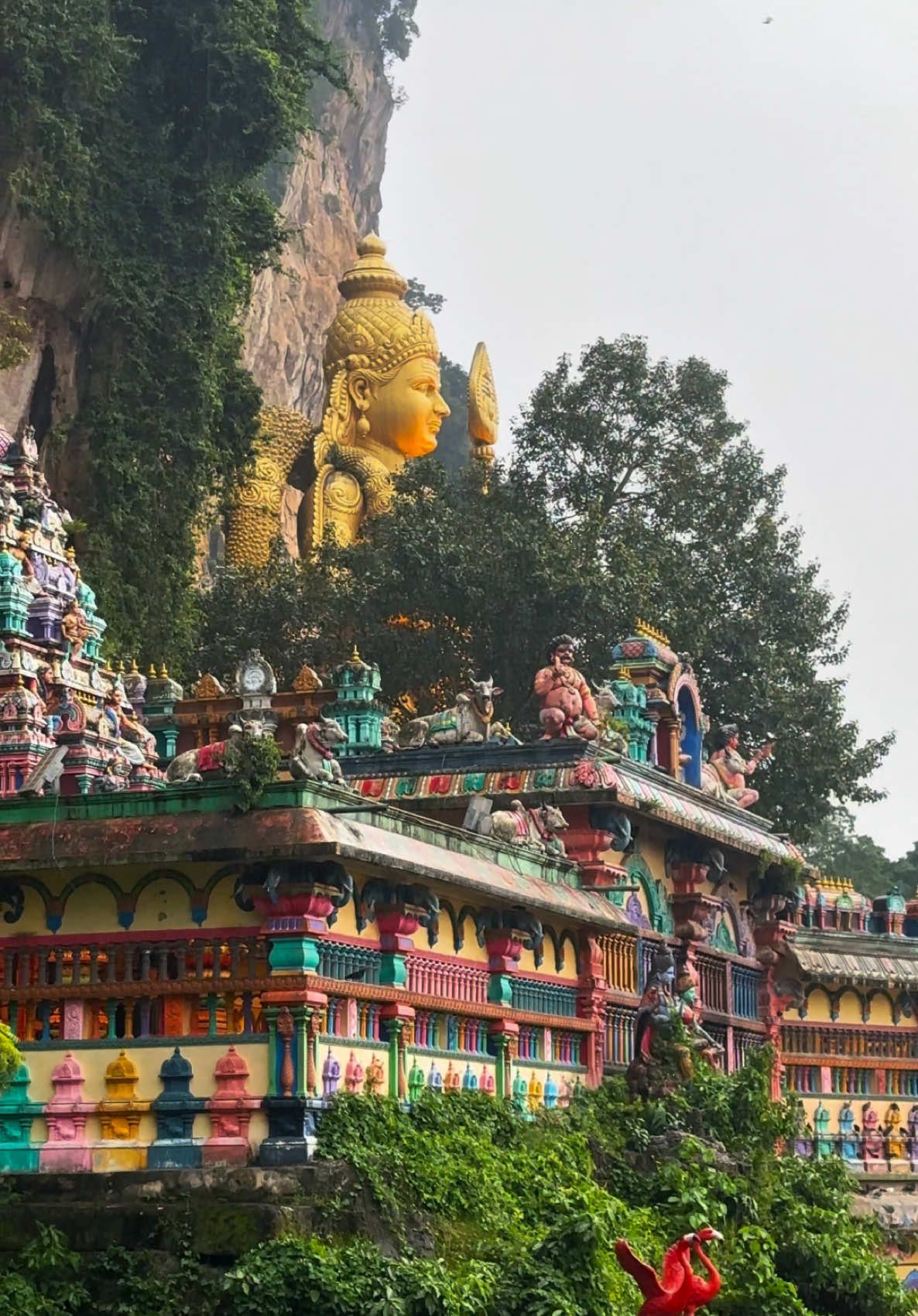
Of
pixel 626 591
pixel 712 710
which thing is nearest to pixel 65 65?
pixel 626 591

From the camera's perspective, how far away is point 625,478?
4428 cm

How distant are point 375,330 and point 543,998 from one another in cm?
3128

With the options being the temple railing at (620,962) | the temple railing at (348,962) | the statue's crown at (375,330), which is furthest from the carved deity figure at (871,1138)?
the statue's crown at (375,330)

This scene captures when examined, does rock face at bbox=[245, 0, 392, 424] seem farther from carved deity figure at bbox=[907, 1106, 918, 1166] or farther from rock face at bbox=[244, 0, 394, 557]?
carved deity figure at bbox=[907, 1106, 918, 1166]

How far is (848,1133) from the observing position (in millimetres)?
28641

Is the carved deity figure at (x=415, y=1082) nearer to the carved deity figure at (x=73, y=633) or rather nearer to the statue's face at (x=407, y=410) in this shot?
the carved deity figure at (x=73, y=633)

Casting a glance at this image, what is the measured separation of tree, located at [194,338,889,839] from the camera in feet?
131

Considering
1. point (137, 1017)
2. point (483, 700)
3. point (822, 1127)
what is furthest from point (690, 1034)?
point (822, 1127)

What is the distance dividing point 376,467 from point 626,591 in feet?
37.1

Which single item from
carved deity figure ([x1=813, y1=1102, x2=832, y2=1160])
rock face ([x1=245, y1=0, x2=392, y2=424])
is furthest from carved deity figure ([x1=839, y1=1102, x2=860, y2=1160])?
rock face ([x1=245, y1=0, x2=392, y2=424])

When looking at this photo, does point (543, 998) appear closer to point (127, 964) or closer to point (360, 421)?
point (127, 964)

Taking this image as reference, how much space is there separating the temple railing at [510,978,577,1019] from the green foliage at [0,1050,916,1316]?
78 cm

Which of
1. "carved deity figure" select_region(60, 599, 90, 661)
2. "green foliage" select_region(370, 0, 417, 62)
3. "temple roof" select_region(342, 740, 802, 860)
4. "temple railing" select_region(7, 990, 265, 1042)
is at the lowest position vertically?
"temple railing" select_region(7, 990, 265, 1042)

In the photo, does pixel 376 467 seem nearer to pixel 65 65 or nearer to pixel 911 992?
pixel 65 65
